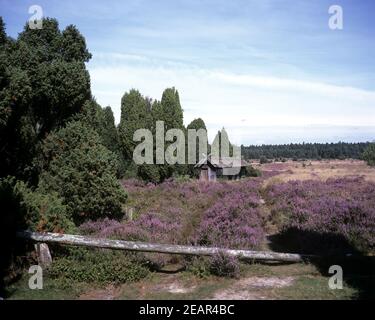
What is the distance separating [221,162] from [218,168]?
1.89 metres

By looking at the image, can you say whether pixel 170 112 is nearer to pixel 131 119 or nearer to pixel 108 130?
pixel 131 119

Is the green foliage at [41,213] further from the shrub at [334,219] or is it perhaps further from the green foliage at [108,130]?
the green foliage at [108,130]

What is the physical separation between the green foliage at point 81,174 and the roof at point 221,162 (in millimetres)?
27101

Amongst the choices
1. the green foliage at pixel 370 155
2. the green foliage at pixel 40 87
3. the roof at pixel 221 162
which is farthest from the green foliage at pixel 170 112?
the green foliage at pixel 370 155

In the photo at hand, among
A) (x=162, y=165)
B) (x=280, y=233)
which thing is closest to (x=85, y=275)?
(x=280, y=233)

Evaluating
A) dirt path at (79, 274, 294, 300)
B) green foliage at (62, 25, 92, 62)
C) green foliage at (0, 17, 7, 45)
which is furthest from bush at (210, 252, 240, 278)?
green foliage at (62, 25, 92, 62)

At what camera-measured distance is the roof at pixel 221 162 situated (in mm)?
43531

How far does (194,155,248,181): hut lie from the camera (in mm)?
43594

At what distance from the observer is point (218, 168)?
45.8m

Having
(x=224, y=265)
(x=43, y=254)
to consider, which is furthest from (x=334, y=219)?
(x=43, y=254)

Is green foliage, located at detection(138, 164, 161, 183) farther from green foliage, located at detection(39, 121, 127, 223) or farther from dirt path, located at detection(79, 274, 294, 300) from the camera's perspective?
dirt path, located at detection(79, 274, 294, 300)

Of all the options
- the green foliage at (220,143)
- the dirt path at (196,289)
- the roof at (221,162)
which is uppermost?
the green foliage at (220,143)

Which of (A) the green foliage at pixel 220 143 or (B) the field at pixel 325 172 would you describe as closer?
(B) the field at pixel 325 172
